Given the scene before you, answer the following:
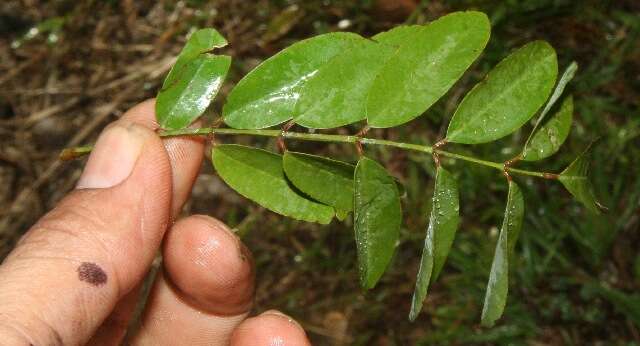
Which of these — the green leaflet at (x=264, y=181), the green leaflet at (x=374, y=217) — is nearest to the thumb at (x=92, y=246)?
the green leaflet at (x=264, y=181)

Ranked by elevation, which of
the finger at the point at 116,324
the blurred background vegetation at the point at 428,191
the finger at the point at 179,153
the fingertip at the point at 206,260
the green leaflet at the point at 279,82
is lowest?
the blurred background vegetation at the point at 428,191

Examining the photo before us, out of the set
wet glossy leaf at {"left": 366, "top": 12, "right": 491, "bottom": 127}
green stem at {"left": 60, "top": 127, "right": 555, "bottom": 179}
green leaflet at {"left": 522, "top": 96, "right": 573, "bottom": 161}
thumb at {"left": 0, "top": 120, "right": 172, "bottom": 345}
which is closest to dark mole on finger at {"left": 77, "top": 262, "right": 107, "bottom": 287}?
thumb at {"left": 0, "top": 120, "right": 172, "bottom": 345}

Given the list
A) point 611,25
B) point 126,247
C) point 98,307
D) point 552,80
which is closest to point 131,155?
point 126,247

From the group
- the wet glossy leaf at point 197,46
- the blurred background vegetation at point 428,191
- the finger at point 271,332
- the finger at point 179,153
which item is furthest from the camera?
the blurred background vegetation at point 428,191

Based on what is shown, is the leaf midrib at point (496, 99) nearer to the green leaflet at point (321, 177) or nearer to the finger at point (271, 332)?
the green leaflet at point (321, 177)

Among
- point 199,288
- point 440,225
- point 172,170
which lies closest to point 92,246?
point 172,170

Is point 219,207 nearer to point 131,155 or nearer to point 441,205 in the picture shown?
point 131,155

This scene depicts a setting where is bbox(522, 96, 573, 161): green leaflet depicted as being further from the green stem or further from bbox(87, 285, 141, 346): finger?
bbox(87, 285, 141, 346): finger
